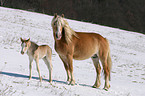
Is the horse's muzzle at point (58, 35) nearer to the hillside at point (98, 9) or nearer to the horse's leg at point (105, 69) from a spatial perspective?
the horse's leg at point (105, 69)

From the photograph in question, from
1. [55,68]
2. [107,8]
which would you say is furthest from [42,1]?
[55,68]

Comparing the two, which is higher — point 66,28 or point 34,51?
point 66,28

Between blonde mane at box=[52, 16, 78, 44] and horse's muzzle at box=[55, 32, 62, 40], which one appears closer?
horse's muzzle at box=[55, 32, 62, 40]

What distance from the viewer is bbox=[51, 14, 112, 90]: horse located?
23.1ft

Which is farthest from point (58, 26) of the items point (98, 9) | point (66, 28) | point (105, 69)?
point (98, 9)

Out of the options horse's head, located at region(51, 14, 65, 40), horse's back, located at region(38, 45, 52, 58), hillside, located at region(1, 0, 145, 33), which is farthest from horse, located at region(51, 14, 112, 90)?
hillside, located at region(1, 0, 145, 33)

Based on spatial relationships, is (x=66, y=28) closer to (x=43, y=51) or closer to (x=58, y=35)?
(x=58, y=35)

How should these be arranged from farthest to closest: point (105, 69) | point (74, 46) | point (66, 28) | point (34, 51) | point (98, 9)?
1. point (98, 9)
2. point (105, 69)
3. point (74, 46)
4. point (66, 28)
5. point (34, 51)

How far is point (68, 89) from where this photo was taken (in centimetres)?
700

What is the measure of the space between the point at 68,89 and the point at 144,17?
45062mm

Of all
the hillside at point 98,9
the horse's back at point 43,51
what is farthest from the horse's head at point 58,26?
the hillside at point 98,9

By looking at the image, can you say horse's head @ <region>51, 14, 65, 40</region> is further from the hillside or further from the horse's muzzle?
the hillside

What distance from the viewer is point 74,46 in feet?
24.7

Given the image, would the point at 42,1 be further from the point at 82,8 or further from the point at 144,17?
the point at 144,17
